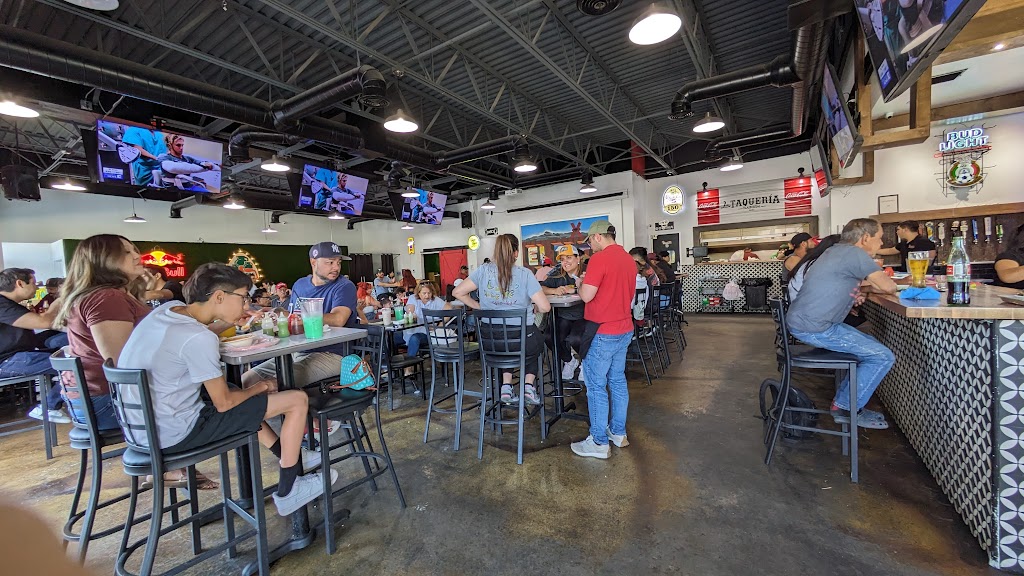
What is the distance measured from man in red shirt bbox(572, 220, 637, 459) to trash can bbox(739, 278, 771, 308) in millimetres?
8822

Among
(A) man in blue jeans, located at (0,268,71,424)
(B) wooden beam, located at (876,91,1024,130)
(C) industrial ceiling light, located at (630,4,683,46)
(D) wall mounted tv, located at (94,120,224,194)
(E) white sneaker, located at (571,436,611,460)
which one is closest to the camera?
(E) white sneaker, located at (571,436,611,460)

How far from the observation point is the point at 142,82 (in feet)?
15.5

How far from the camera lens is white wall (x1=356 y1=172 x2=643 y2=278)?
12.0 metres

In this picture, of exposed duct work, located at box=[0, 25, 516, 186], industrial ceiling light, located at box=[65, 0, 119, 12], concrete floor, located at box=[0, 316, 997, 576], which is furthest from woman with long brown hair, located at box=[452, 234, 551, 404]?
industrial ceiling light, located at box=[65, 0, 119, 12]

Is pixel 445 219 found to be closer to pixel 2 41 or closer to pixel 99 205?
pixel 99 205

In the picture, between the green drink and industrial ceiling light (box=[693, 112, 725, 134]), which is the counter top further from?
industrial ceiling light (box=[693, 112, 725, 134])

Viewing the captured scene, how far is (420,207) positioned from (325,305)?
9.11 meters

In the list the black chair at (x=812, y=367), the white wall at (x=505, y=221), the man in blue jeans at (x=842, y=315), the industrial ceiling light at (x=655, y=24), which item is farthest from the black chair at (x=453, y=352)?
the white wall at (x=505, y=221)

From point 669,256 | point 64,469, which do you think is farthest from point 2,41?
point 669,256

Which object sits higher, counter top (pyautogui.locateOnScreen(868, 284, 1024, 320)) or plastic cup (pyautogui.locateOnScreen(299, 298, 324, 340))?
plastic cup (pyautogui.locateOnScreen(299, 298, 324, 340))

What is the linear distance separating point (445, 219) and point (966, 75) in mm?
13981

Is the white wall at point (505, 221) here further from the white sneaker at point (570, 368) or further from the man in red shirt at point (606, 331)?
the man in red shirt at point (606, 331)

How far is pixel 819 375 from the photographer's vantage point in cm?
488

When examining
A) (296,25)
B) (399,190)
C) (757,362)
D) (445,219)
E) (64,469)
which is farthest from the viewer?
(445,219)
